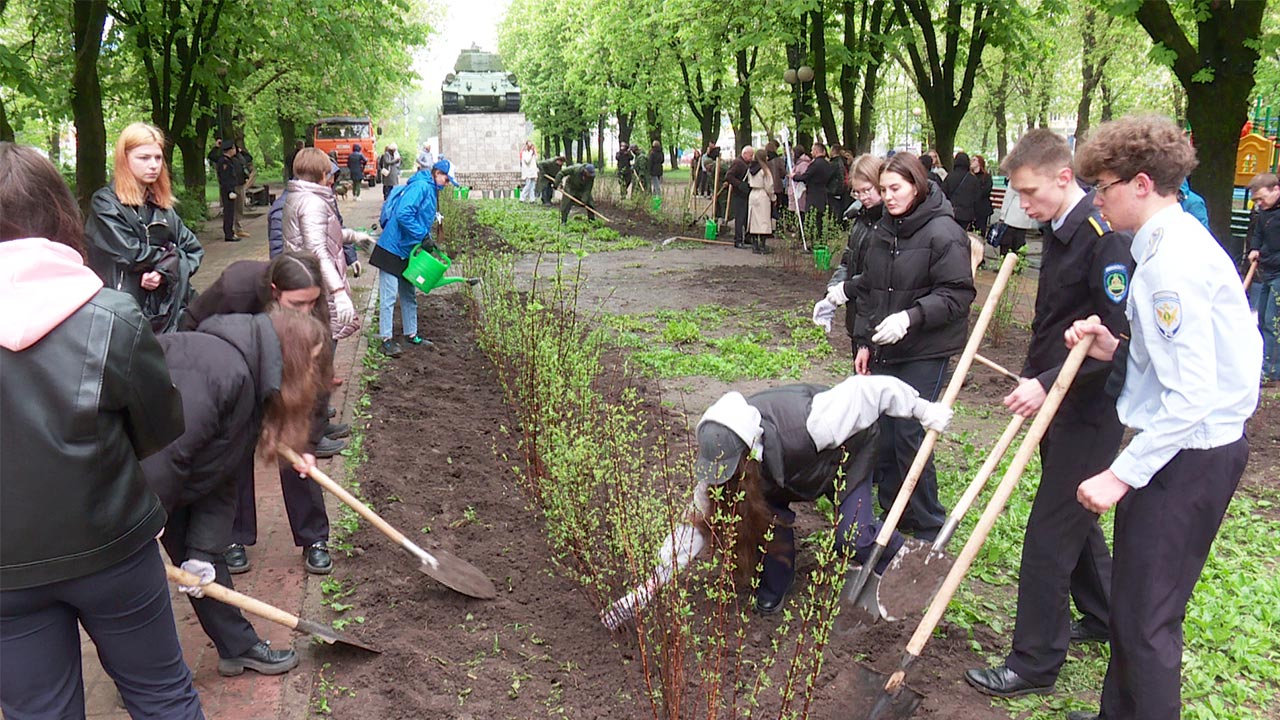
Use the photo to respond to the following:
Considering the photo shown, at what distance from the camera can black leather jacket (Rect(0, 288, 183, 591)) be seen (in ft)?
6.27

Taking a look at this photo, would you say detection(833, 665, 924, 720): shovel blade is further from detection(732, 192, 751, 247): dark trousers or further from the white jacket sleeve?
detection(732, 192, 751, 247): dark trousers

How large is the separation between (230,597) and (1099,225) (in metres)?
3.08

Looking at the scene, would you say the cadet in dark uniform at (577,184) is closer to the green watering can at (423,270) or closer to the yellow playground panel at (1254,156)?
the green watering can at (423,270)

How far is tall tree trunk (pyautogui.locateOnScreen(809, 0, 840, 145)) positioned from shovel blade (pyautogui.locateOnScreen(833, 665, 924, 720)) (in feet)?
43.7

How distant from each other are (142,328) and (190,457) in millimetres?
924

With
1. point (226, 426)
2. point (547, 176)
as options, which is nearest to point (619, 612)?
point (226, 426)

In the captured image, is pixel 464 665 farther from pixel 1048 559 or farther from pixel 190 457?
pixel 1048 559

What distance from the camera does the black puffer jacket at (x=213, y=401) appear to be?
2.83m

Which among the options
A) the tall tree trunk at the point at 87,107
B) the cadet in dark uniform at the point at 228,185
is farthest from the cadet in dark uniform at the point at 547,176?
the tall tree trunk at the point at 87,107

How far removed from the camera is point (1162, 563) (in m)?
2.53

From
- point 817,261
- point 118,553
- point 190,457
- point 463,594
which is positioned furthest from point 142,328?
point 817,261

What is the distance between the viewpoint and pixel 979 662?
349 centimetres

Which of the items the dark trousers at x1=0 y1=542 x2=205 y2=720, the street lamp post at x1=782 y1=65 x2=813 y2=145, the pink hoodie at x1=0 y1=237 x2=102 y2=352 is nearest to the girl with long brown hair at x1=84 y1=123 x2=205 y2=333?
the dark trousers at x1=0 y1=542 x2=205 y2=720

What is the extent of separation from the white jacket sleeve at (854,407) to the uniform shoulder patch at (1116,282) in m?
0.74
